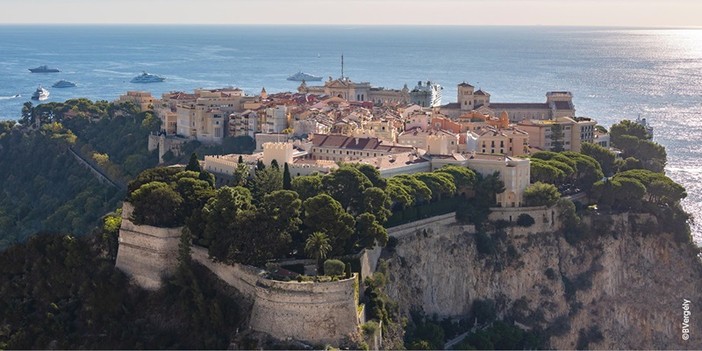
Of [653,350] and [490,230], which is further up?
[490,230]

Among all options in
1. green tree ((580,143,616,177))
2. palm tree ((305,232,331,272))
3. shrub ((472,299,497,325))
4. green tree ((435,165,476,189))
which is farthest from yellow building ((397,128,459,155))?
palm tree ((305,232,331,272))

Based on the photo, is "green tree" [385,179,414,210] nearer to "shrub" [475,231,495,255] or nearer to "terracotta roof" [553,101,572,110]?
"shrub" [475,231,495,255]

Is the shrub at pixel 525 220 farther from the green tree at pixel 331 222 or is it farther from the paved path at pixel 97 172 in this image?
the paved path at pixel 97 172

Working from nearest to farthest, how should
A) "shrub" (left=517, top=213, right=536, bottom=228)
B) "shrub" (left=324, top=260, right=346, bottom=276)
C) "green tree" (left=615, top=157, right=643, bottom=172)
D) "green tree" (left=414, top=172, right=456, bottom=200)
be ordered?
"shrub" (left=324, top=260, right=346, bottom=276) → "green tree" (left=414, top=172, right=456, bottom=200) → "shrub" (left=517, top=213, right=536, bottom=228) → "green tree" (left=615, top=157, right=643, bottom=172)

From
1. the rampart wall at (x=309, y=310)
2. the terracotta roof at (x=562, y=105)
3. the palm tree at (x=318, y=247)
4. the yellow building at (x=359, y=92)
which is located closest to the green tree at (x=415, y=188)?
the palm tree at (x=318, y=247)

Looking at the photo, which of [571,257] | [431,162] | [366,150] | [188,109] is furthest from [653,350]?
[188,109]

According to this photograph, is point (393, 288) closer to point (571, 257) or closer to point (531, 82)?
point (571, 257)

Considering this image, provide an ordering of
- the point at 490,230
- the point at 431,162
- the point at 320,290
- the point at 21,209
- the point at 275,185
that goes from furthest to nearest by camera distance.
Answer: the point at 21,209, the point at 431,162, the point at 490,230, the point at 275,185, the point at 320,290

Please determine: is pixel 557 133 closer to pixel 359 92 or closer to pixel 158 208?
pixel 359 92
